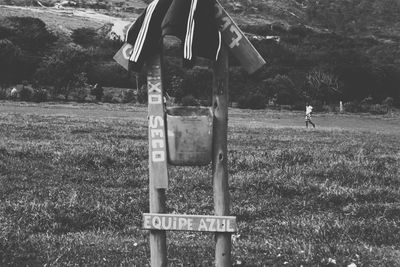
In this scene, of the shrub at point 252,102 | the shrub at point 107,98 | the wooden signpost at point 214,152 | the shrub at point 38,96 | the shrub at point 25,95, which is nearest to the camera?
the wooden signpost at point 214,152

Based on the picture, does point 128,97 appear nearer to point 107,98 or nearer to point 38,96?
point 107,98

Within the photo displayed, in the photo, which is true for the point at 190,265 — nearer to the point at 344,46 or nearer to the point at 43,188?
the point at 43,188

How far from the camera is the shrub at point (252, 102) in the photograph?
8924 cm

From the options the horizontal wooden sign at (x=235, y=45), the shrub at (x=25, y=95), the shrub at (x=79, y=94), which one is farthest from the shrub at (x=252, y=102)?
the horizontal wooden sign at (x=235, y=45)

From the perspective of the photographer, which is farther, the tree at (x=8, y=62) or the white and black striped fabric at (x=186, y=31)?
the tree at (x=8, y=62)

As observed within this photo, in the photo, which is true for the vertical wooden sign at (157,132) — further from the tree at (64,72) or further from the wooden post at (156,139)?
the tree at (64,72)

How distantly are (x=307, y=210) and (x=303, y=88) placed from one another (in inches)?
4173

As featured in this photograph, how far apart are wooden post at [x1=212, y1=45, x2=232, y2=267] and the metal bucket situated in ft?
0.26

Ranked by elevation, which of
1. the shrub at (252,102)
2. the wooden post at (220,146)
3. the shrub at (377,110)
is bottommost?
the shrub at (377,110)

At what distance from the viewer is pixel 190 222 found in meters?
5.77

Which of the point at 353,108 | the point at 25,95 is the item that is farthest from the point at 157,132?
the point at 353,108

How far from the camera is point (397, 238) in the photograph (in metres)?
8.89

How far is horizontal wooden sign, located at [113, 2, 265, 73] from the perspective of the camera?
583 cm

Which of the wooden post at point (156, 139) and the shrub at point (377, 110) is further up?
the wooden post at point (156, 139)
